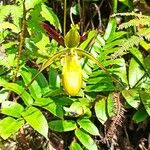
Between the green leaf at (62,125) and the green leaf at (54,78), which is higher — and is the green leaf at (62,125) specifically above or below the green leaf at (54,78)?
below

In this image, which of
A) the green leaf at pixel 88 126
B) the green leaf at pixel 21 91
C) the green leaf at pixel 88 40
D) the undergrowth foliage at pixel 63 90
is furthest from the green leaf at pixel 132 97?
the green leaf at pixel 21 91

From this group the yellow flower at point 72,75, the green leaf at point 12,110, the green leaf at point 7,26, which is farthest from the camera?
the green leaf at point 7,26

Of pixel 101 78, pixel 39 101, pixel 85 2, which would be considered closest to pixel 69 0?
pixel 85 2

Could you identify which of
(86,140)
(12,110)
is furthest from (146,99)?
(12,110)

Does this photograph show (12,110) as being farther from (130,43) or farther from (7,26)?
(130,43)

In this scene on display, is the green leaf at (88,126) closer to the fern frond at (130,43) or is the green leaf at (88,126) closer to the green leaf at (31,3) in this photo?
the fern frond at (130,43)

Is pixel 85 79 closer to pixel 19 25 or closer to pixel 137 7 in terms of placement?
pixel 19 25
